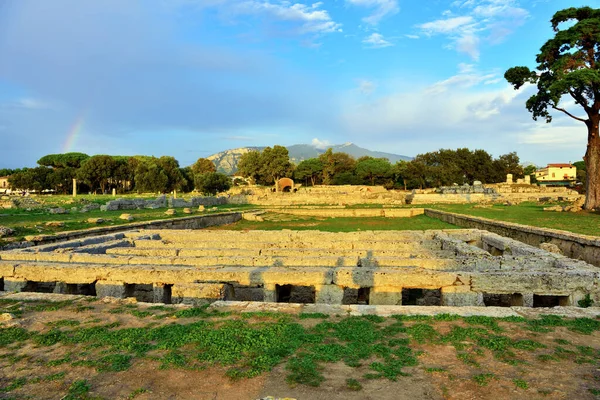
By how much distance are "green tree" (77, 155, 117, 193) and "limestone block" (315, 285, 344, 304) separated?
74.2 metres

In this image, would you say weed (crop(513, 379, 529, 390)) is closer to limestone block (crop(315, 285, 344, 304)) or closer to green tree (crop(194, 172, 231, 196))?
limestone block (crop(315, 285, 344, 304))

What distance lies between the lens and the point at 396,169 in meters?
81.6

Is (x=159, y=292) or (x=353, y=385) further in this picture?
(x=159, y=292)

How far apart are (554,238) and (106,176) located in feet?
247

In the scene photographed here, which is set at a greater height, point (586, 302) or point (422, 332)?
point (422, 332)

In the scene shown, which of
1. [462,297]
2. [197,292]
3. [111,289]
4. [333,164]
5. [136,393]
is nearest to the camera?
[136,393]

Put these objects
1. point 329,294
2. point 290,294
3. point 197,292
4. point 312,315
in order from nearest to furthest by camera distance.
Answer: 1. point 312,315
2. point 197,292
3. point 329,294
4. point 290,294

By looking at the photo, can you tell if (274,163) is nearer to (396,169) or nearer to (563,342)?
(396,169)


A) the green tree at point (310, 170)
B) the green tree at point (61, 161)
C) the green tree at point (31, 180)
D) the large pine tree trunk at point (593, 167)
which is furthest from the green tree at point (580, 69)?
the green tree at point (61, 161)

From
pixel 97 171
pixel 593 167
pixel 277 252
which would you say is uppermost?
pixel 97 171

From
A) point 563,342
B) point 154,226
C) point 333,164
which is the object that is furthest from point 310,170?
point 563,342

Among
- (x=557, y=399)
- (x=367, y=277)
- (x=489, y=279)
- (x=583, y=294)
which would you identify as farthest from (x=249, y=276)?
(x=583, y=294)

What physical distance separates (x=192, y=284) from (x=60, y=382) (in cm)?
372

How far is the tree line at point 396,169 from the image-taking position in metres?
73.1
